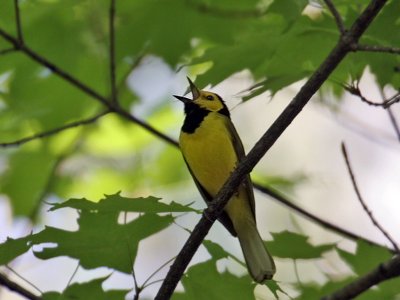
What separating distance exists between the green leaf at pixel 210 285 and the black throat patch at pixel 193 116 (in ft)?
4.96

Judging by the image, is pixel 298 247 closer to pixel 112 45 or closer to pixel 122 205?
pixel 122 205

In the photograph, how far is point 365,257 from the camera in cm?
360

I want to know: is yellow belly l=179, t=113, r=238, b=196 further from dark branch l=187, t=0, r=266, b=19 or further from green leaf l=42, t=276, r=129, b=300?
green leaf l=42, t=276, r=129, b=300

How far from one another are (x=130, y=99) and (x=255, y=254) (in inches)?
75.3

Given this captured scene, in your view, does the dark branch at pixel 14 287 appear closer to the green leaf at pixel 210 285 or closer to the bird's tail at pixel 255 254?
the green leaf at pixel 210 285

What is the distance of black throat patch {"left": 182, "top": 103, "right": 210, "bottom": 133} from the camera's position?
4.60 meters

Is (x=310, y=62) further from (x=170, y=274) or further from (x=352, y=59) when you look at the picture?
(x=170, y=274)

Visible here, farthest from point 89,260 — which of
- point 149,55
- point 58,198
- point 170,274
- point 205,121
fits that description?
point 58,198

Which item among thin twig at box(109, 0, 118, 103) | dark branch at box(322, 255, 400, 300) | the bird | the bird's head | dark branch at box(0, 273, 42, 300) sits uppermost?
the bird's head

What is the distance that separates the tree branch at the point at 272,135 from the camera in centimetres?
276

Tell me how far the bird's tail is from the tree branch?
58cm

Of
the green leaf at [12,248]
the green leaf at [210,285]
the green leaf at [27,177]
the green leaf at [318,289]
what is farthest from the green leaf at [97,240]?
the green leaf at [27,177]

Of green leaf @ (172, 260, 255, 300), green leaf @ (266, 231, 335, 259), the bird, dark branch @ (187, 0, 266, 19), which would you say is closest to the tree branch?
green leaf @ (172, 260, 255, 300)

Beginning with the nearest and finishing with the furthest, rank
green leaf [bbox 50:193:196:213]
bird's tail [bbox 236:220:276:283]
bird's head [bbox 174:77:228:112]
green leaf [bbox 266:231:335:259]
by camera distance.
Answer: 1. green leaf [bbox 50:193:196:213]
2. green leaf [bbox 266:231:335:259]
3. bird's tail [bbox 236:220:276:283]
4. bird's head [bbox 174:77:228:112]
